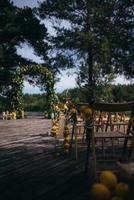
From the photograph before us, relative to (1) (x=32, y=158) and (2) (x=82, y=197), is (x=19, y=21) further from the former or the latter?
(2) (x=82, y=197)

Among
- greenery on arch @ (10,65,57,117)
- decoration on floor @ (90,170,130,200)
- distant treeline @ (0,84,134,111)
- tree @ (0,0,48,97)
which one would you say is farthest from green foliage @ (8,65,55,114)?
decoration on floor @ (90,170,130,200)

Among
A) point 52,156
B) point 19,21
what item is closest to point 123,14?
point 19,21

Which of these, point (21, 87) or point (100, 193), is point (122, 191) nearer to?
point (100, 193)

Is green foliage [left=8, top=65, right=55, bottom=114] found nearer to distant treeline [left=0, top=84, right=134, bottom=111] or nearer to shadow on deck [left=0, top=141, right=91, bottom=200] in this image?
distant treeline [left=0, top=84, right=134, bottom=111]

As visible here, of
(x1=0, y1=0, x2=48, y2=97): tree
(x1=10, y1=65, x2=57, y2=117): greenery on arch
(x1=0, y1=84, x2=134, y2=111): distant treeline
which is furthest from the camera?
(x1=0, y1=84, x2=134, y2=111): distant treeline

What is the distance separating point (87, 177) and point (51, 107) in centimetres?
1873

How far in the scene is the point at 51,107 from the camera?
2417 centimetres

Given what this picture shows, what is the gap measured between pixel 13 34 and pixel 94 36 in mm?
5947

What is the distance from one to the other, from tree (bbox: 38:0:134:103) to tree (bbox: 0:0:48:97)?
6.53 ft

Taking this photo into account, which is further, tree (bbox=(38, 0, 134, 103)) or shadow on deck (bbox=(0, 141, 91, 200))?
tree (bbox=(38, 0, 134, 103))

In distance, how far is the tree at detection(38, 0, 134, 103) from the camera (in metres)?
33.2

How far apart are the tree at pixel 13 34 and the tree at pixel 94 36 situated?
1.99m

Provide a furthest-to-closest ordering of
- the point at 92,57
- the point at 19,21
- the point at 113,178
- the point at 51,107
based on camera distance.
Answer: the point at 92,57 → the point at 19,21 → the point at 51,107 → the point at 113,178

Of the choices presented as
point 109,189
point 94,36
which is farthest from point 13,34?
point 109,189
